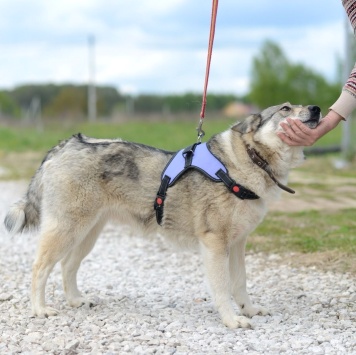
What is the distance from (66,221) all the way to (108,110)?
72415 millimetres

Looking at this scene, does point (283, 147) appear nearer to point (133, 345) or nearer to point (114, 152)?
point (114, 152)

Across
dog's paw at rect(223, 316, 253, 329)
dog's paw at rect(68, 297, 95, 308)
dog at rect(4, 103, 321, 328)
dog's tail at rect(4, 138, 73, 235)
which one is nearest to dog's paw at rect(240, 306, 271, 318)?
dog at rect(4, 103, 321, 328)

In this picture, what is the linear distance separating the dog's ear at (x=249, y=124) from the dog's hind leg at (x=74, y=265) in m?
1.51

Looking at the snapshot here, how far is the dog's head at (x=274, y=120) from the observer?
5.25 m

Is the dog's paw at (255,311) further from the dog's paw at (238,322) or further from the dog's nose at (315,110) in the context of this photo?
the dog's nose at (315,110)

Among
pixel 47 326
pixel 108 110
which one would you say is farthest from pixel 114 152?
pixel 108 110

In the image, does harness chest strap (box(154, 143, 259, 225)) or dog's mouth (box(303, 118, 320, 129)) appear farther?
harness chest strap (box(154, 143, 259, 225))

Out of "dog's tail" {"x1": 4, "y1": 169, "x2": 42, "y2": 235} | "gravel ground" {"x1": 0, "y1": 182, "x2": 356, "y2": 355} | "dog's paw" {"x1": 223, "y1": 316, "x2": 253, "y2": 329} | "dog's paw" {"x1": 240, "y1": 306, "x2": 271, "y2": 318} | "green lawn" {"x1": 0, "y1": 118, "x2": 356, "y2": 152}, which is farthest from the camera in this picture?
"green lawn" {"x1": 0, "y1": 118, "x2": 356, "y2": 152}

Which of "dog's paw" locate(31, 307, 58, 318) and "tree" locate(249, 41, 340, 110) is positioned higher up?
"dog's paw" locate(31, 307, 58, 318)

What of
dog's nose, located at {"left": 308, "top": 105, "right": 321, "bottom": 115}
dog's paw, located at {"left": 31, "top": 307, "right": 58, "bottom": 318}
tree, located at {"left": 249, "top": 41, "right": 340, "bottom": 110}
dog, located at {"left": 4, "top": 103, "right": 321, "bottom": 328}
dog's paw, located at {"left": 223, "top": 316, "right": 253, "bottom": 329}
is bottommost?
tree, located at {"left": 249, "top": 41, "right": 340, "bottom": 110}

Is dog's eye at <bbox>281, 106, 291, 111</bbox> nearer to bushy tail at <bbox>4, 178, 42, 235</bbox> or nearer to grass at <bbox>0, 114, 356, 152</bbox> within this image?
bushy tail at <bbox>4, 178, 42, 235</bbox>

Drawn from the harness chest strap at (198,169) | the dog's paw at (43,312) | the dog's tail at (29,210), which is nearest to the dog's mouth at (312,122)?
the harness chest strap at (198,169)

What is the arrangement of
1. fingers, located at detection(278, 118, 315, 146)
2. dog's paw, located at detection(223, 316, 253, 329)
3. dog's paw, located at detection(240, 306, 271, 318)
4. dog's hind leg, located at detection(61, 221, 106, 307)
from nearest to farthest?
fingers, located at detection(278, 118, 315, 146) → dog's paw, located at detection(223, 316, 253, 329) → dog's paw, located at detection(240, 306, 271, 318) → dog's hind leg, located at detection(61, 221, 106, 307)

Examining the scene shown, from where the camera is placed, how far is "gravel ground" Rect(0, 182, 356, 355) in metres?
4.88
